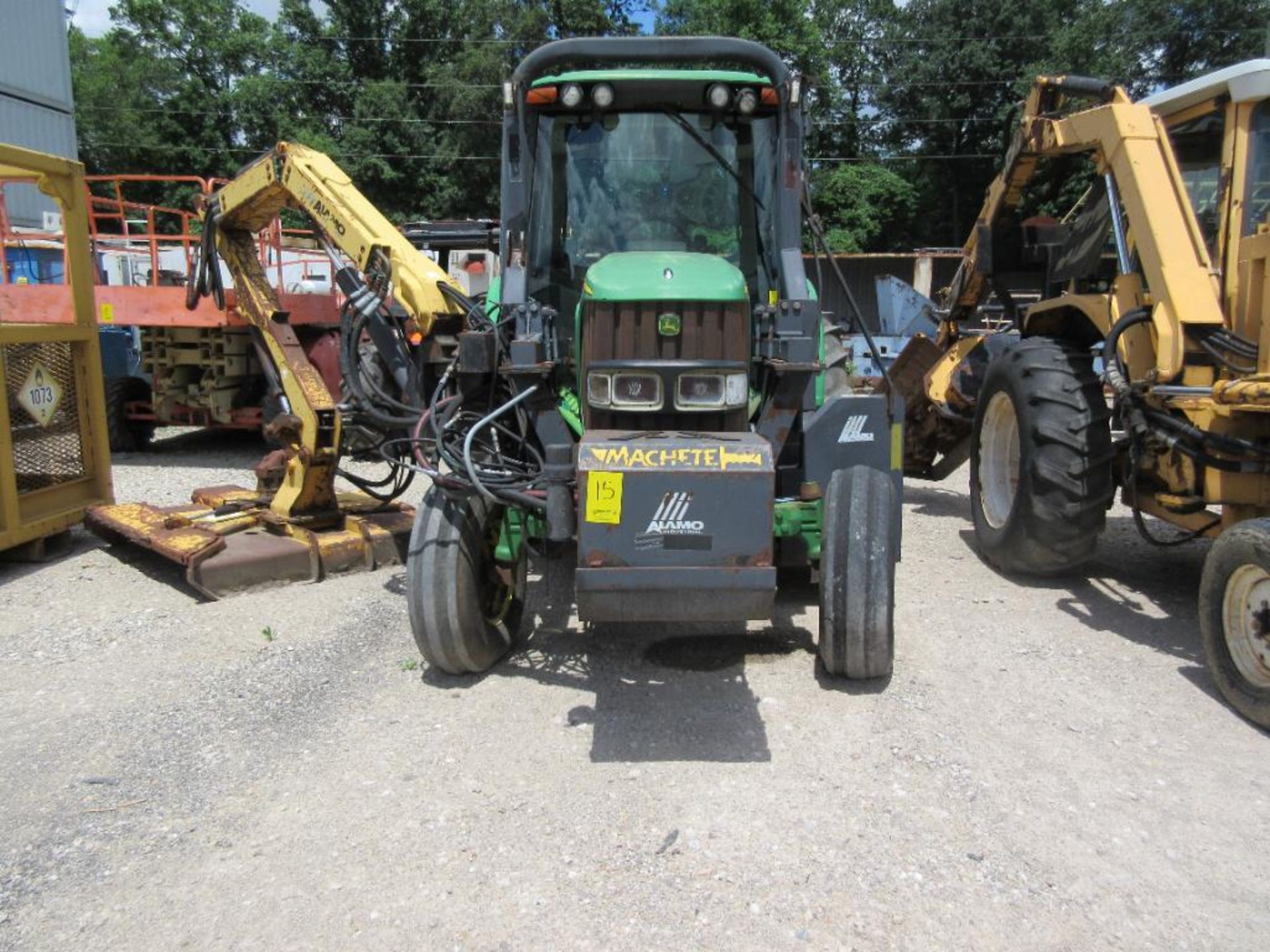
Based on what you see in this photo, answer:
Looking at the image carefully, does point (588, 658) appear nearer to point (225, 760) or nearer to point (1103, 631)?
point (225, 760)

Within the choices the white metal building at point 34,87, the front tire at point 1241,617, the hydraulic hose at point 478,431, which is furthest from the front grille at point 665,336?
the white metal building at point 34,87

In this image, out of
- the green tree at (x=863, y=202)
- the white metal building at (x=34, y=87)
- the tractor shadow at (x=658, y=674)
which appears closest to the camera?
the tractor shadow at (x=658, y=674)

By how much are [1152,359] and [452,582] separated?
3768mm

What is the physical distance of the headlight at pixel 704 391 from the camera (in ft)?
12.9

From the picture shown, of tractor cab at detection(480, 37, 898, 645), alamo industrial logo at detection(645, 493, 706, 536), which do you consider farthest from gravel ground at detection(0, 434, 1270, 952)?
alamo industrial logo at detection(645, 493, 706, 536)

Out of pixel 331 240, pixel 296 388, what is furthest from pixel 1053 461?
pixel 296 388

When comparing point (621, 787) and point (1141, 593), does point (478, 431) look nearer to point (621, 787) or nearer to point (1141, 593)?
point (621, 787)

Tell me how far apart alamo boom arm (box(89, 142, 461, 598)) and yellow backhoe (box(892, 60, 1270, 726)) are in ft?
11.9

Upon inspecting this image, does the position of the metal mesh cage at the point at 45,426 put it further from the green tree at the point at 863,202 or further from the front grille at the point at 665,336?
the green tree at the point at 863,202

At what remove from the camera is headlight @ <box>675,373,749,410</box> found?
3928mm

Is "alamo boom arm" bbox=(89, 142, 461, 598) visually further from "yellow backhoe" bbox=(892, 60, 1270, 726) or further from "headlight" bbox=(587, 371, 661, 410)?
"yellow backhoe" bbox=(892, 60, 1270, 726)

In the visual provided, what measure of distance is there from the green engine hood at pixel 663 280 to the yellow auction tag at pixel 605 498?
2.68 feet

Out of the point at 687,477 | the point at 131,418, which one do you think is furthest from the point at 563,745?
the point at 131,418

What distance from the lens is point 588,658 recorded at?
4.69m
